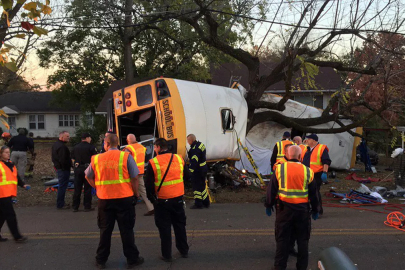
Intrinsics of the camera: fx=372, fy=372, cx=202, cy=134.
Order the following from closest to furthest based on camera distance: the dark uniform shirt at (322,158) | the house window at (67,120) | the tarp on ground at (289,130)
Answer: the dark uniform shirt at (322,158)
the tarp on ground at (289,130)
the house window at (67,120)

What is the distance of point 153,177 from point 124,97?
18.3ft

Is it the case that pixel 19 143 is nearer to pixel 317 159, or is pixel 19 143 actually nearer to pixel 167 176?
pixel 167 176

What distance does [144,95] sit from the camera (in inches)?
394

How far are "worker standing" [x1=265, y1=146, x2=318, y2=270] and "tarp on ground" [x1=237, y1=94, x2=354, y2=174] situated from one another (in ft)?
25.6

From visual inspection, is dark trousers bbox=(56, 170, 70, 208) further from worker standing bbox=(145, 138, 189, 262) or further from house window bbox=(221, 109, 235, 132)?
house window bbox=(221, 109, 235, 132)

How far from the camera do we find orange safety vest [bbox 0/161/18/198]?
5984 mm

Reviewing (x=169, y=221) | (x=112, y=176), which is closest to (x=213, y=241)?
(x=169, y=221)

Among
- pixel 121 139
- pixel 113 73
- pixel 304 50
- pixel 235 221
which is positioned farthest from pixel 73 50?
pixel 235 221

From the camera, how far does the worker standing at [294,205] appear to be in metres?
4.66

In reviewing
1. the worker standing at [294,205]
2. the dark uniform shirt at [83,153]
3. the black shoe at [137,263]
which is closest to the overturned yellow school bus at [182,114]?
the dark uniform shirt at [83,153]

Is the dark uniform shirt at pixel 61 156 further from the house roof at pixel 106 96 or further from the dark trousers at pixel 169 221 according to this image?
the house roof at pixel 106 96

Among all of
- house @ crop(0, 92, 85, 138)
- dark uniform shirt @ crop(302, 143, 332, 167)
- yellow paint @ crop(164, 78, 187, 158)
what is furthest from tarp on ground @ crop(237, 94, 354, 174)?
house @ crop(0, 92, 85, 138)

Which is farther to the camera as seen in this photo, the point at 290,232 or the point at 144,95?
the point at 144,95

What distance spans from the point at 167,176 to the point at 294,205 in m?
1.76
